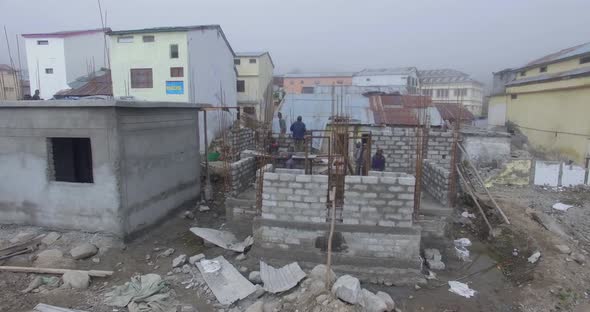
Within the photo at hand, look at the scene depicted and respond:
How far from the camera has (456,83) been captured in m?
39.0

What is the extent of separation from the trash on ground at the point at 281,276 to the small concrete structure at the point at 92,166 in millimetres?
3115

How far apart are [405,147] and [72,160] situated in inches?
338

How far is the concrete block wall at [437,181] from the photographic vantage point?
21.1 ft

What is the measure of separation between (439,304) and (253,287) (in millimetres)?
2704

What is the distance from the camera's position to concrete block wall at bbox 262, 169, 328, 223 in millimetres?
5488

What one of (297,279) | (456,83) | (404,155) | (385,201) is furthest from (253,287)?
(456,83)

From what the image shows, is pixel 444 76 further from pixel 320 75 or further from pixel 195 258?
pixel 195 258

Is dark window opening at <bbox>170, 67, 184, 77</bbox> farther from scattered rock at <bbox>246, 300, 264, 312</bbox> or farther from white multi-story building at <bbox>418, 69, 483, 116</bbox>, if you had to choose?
white multi-story building at <bbox>418, 69, 483, 116</bbox>

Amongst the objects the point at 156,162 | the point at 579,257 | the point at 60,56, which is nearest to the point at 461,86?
the point at 579,257

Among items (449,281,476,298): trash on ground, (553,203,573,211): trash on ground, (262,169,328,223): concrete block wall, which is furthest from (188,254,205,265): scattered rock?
(553,203,573,211): trash on ground

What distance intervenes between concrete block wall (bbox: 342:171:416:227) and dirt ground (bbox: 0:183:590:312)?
41.2 inches

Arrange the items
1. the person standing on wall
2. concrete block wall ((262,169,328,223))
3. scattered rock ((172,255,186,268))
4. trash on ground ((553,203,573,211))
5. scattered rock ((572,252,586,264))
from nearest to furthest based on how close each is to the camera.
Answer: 1. concrete block wall ((262,169,328,223))
2. scattered rock ((172,255,186,268))
3. scattered rock ((572,252,586,264))
4. trash on ground ((553,203,573,211))
5. the person standing on wall

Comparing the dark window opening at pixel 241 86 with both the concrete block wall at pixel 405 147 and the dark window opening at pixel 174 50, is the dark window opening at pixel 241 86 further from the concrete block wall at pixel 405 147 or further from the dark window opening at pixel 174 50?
the concrete block wall at pixel 405 147

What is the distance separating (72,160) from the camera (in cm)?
834
